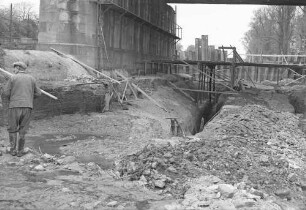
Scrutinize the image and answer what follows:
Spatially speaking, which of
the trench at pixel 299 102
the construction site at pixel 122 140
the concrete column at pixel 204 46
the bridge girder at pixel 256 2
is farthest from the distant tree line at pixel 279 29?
the construction site at pixel 122 140

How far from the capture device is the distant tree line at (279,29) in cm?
5228

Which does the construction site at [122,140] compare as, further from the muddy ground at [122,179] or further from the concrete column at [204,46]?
the concrete column at [204,46]

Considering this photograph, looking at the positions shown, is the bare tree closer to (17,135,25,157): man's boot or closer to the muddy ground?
the muddy ground

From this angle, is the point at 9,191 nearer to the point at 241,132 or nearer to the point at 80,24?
the point at 241,132

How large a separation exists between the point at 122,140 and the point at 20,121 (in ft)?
11.9

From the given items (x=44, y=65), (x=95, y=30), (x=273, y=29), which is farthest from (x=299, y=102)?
(x=273, y=29)

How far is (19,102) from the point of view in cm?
838

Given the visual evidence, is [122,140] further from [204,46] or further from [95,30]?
[204,46]

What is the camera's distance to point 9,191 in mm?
6406

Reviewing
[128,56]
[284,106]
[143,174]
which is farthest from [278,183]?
[128,56]

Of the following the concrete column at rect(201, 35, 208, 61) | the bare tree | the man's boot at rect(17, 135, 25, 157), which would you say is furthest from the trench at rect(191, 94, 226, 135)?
the bare tree

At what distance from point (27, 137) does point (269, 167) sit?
651cm

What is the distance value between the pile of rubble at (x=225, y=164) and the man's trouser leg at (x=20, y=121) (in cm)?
215

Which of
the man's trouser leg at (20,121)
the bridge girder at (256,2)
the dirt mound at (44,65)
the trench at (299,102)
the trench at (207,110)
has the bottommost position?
the trench at (207,110)
